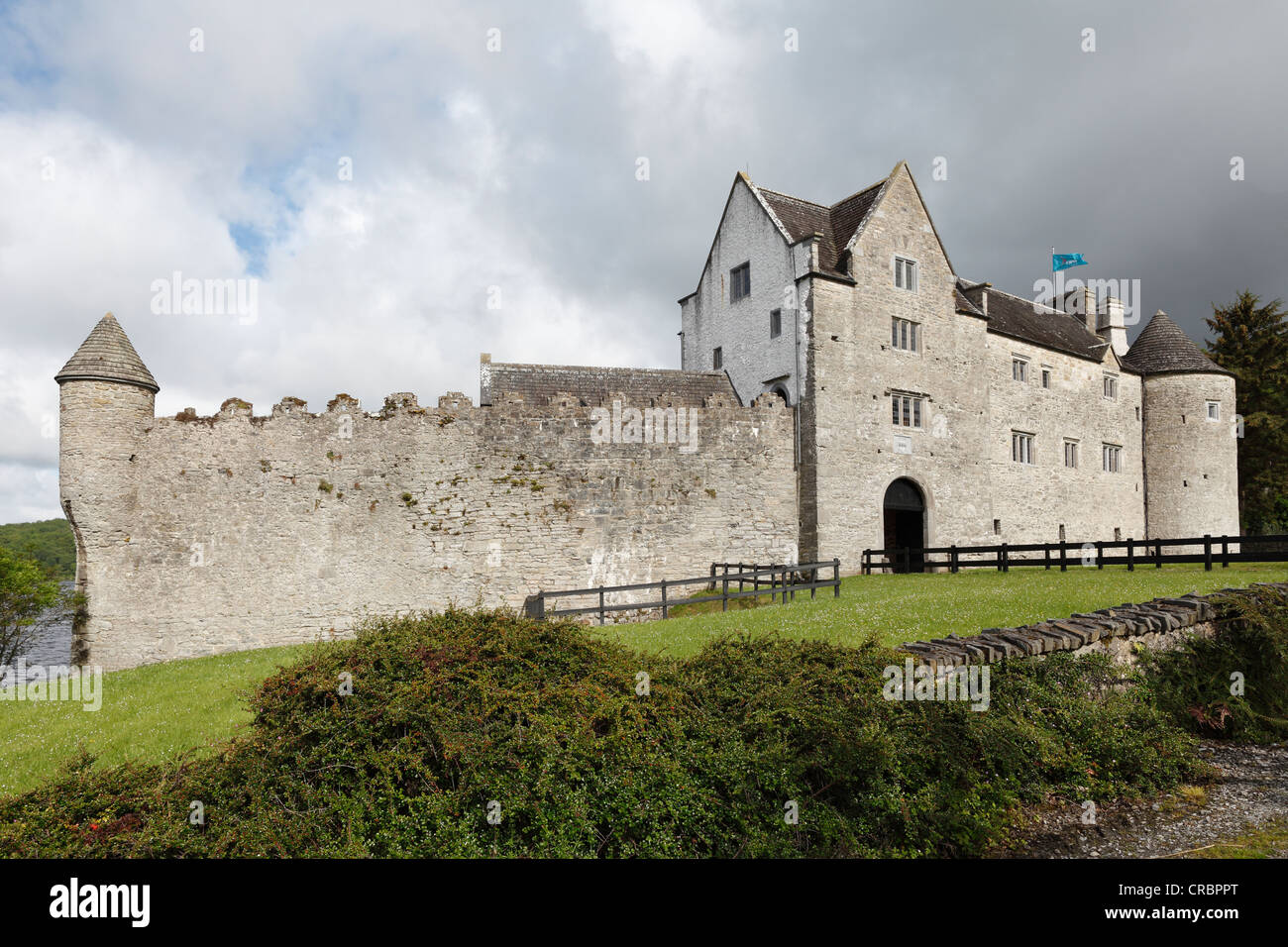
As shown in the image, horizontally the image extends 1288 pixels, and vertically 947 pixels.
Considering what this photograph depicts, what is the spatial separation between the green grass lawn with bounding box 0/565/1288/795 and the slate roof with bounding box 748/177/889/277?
13.0m

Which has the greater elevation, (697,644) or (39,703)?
(697,644)

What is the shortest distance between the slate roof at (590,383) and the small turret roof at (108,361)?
9.56 metres

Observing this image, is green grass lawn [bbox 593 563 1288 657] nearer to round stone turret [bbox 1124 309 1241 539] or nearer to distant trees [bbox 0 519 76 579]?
round stone turret [bbox 1124 309 1241 539]

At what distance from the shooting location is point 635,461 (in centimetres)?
2280

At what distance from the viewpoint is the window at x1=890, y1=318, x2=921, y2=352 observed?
90.7ft

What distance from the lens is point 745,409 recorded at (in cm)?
2422

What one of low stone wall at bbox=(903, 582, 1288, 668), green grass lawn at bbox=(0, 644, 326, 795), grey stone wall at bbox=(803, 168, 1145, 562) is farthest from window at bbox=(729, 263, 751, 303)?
green grass lawn at bbox=(0, 644, 326, 795)

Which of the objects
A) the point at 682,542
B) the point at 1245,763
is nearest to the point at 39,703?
the point at 682,542

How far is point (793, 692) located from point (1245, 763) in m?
5.95

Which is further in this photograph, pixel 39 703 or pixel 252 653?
pixel 252 653

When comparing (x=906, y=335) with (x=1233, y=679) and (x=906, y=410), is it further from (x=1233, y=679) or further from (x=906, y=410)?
(x=1233, y=679)

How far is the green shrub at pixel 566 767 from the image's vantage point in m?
5.20

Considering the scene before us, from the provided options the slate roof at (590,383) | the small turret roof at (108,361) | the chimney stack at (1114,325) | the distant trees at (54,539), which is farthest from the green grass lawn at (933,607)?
the distant trees at (54,539)
